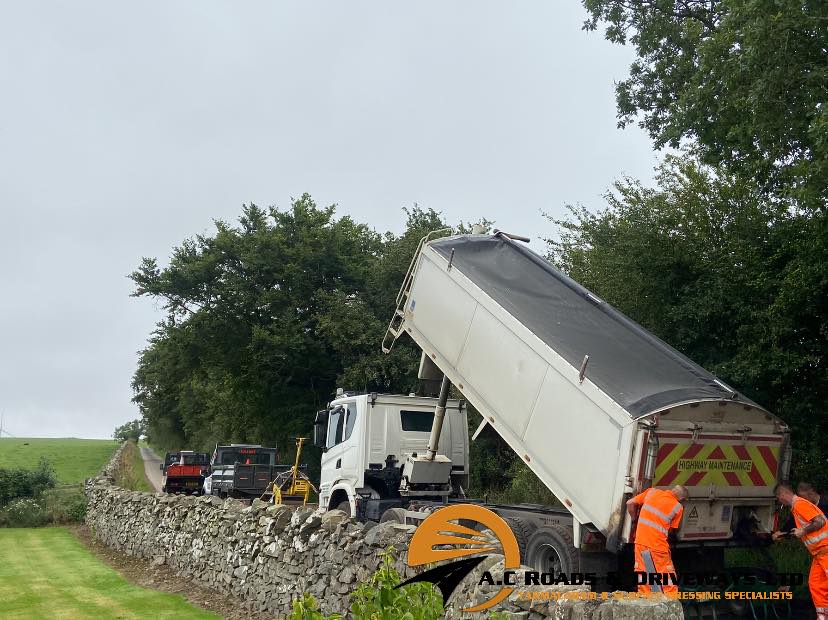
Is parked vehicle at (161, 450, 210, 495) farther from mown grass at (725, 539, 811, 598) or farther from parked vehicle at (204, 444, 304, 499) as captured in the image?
mown grass at (725, 539, 811, 598)

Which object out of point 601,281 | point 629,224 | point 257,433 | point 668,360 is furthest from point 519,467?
point 257,433

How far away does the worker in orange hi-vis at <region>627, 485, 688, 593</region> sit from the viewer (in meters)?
6.68

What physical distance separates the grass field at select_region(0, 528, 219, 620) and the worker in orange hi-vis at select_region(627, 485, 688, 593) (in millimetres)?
6181

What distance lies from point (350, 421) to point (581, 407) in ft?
19.8

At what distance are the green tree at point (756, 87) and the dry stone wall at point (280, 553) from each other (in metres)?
6.65

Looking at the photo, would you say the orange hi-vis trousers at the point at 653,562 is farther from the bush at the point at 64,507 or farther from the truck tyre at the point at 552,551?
the bush at the point at 64,507

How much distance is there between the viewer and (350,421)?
12.9 meters

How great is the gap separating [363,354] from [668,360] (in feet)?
53.2

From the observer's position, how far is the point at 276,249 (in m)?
25.4

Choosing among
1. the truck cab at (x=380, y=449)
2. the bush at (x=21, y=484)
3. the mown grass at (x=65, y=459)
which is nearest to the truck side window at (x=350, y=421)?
the truck cab at (x=380, y=449)

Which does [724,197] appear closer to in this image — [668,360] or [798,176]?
[798,176]

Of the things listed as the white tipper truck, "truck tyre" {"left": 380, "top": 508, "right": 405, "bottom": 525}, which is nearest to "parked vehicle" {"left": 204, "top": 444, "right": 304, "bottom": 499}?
"truck tyre" {"left": 380, "top": 508, "right": 405, "bottom": 525}

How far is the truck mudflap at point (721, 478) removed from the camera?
7340mm

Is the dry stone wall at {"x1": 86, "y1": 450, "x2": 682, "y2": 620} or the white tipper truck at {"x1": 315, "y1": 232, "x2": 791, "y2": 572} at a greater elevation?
the white tipper truck at {"x1": 315, "y1": 232, "x2": 791, "y2": 572}
